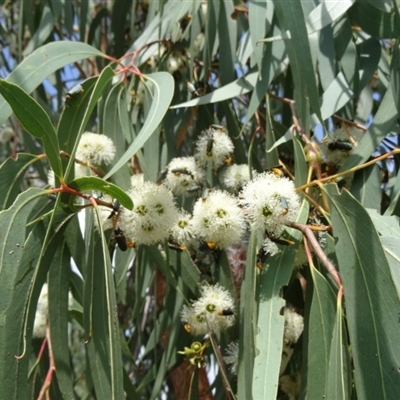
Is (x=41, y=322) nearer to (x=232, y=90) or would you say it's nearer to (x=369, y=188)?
(x=232, y=90)

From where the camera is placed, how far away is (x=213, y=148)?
1.41 meters

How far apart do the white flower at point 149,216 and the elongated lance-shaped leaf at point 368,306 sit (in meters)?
0.31

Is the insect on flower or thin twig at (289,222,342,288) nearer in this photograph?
thin twig at (289,222,342,288)

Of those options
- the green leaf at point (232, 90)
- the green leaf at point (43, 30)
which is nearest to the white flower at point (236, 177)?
the green leaf at point (232, 90)

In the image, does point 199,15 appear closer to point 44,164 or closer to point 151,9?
point 151,9

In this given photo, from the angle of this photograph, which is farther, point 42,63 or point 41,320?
point 41,320

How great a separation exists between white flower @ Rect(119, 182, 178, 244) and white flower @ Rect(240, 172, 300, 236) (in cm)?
14

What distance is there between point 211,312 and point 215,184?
1.36 feet

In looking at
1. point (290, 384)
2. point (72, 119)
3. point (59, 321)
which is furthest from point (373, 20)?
point (59, 321)

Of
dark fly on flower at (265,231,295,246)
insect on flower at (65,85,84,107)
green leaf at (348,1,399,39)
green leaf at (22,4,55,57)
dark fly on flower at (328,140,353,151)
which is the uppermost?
green leaf at (22,4,55,57)

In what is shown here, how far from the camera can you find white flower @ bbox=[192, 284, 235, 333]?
4.01 ft

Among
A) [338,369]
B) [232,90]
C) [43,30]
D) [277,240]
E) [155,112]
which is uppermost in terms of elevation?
[43,30]

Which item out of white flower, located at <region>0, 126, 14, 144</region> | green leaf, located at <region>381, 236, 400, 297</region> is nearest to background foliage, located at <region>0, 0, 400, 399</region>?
green leaf, located at <region>381, 236, 400, 297</region>

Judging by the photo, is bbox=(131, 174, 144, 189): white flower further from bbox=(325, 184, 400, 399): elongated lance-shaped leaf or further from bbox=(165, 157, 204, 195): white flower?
bbox=(325, 184, 400, 399): elongated lance-shaped leaf
